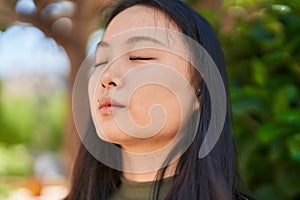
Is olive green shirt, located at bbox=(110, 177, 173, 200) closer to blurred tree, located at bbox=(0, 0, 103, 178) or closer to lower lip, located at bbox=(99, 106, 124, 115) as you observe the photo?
lower lip, located at bbox=(99, 106, 124, 115)

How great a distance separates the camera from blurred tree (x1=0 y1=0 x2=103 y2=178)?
1.59 meters

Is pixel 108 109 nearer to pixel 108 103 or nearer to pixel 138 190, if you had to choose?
pixel 108 103

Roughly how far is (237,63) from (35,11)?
2.11ft

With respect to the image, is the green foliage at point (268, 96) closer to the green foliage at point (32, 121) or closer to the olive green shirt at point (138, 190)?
the olive green shirt at point (138, 190)

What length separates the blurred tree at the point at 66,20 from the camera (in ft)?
5.21

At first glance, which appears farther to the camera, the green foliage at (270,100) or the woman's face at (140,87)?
the green foliage at (270,100)

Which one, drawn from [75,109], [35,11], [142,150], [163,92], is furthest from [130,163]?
[35,11]

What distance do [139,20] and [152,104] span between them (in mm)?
160

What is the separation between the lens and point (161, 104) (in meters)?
0.98

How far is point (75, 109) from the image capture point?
1268mm

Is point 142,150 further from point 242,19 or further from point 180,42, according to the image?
point 242,19

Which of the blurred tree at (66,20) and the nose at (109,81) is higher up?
the nose at (109,81)

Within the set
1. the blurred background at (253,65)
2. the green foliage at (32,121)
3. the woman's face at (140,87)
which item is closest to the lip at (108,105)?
the woman's face at (140,87)

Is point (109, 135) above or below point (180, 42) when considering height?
below
